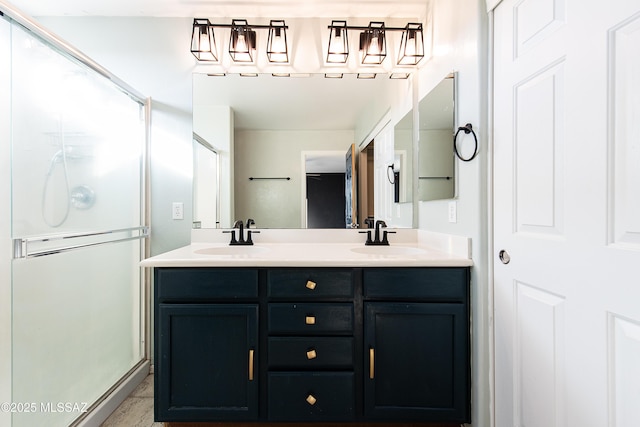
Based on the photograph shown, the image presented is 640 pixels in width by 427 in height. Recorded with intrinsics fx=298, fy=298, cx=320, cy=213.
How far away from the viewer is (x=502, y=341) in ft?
3.95

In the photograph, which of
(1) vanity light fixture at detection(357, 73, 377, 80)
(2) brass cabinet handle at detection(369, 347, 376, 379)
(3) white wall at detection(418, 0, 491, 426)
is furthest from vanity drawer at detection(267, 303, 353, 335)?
(1) vanity light fixture at detection(357, 73, 377, 80)

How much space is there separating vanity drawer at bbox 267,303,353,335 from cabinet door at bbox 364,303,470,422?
102 mm

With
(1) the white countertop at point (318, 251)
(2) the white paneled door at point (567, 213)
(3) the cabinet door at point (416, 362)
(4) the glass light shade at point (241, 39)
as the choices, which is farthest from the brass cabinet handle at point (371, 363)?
(4) the glass light shade at point (241, 39)

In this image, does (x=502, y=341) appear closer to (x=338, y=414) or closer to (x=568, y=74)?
(x=338, y=414)

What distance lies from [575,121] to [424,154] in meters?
0.91

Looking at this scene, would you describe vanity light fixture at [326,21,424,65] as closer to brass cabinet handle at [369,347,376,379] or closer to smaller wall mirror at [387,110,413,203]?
smaller wall mirror at [387,110,413,203]

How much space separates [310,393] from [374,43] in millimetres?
2004

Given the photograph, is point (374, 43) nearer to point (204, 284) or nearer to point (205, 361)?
point (204, 284)

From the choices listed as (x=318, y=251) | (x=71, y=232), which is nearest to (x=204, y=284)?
(x=318, y=251)

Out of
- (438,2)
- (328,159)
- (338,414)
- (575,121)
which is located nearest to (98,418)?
(338,414)

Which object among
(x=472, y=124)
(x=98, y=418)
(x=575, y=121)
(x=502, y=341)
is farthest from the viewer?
(x=98, y=418)

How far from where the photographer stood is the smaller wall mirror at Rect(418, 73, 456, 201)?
151cm

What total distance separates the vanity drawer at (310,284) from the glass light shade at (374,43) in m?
1.39
